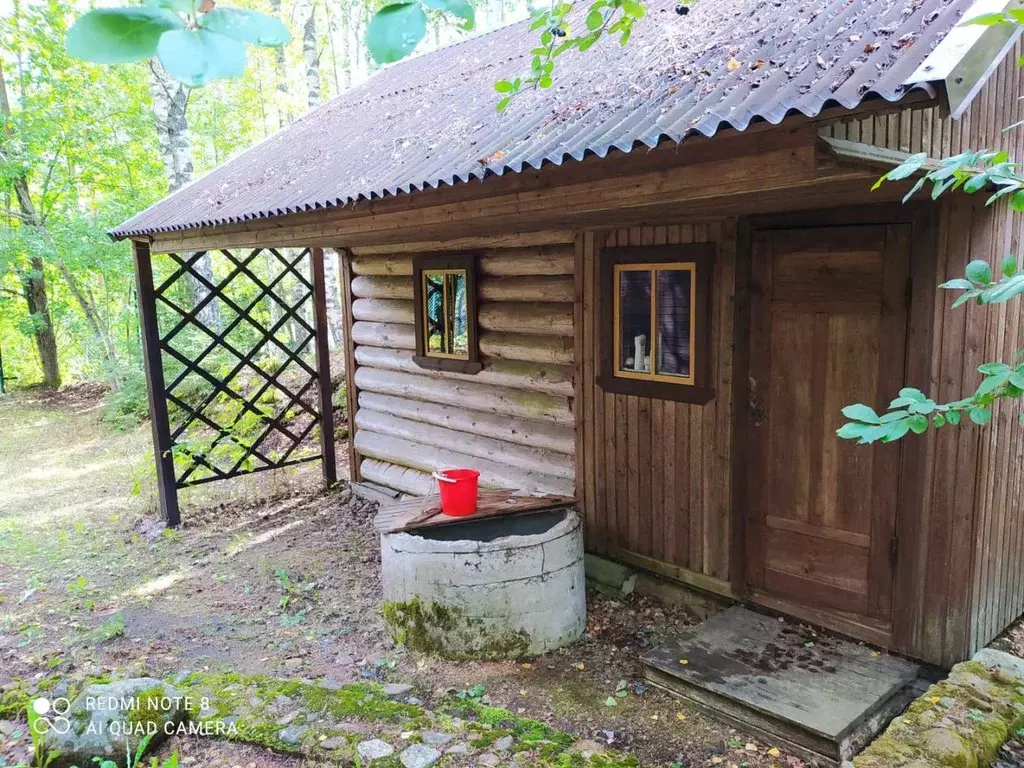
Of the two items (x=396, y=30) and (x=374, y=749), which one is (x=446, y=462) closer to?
(x=374, y=749)

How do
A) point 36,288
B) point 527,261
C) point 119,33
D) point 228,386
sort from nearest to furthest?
point 119,33, point 527,261, point 228,386, point 36,288

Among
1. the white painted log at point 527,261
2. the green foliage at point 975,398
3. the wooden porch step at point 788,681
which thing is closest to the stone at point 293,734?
the wooden porch step at point 788,681

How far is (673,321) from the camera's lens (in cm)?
483

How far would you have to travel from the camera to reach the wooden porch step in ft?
11.1

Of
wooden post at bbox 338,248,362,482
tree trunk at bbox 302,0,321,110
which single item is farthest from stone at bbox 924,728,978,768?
tree trunk at bbox 302,0,321,110

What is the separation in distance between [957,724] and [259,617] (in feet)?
14.3

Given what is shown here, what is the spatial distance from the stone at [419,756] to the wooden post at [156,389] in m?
5.49

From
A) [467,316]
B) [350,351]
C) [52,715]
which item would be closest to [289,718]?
[52,715]

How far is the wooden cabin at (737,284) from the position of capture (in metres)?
2.95

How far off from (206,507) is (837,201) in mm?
7173

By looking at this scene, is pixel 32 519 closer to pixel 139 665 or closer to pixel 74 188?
pixel 139 665

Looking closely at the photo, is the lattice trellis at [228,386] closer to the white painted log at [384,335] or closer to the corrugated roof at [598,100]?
the white painted log at [384,335]

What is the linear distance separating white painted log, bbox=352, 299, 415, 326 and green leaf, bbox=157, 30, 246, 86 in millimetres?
6204

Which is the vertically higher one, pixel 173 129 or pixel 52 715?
pixel 173 129
